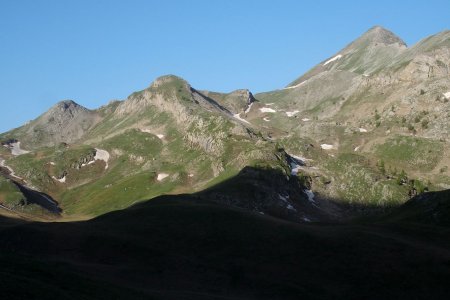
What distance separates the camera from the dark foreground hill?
4994 centimetres

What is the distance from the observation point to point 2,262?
131ft

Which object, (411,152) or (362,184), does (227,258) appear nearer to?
(362,184)

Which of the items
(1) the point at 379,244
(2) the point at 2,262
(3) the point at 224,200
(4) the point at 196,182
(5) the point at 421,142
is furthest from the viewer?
(5) the point at 421,142

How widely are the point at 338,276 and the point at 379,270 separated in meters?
4.70

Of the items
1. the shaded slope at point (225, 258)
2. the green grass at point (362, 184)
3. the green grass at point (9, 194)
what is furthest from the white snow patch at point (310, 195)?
the green grass at point (9, 194)

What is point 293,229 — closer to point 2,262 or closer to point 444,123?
point 2,262

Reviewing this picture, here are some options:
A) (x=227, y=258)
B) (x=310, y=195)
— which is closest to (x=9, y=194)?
(x=310, y=195)

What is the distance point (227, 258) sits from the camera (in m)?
61.5

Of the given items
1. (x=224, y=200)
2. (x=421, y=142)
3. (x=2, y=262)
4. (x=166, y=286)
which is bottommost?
(x=166, y=286)

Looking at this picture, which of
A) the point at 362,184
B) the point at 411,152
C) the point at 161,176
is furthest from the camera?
the point at 161,176

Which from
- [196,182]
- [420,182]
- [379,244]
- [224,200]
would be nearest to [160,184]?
[196,182]

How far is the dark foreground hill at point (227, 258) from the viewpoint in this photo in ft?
164

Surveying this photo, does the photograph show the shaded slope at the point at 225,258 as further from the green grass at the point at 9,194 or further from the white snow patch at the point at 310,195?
the green grass at the point at 9,194

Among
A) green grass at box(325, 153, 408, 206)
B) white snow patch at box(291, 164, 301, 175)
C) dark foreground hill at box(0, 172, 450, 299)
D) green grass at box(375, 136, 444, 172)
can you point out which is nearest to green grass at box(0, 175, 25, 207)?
white snow patch at box(291, 164, 301, 175)
